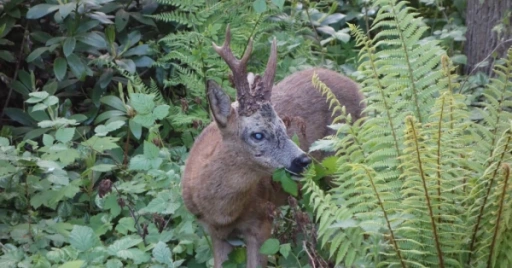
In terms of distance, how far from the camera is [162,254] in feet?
17.2

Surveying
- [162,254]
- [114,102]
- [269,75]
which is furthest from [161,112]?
[114,102]

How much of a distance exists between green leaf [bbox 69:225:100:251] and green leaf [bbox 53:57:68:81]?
207 cm

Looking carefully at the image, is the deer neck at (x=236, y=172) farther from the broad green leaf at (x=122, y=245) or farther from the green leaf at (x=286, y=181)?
the broad green leaf at (x=122, y=245)

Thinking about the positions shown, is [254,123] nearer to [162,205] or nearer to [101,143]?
[162,205]

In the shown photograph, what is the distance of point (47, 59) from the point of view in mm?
→ 7711

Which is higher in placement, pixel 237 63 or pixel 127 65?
pixel 237 63

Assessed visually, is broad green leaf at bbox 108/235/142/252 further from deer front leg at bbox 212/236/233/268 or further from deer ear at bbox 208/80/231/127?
deer ear at bbox 208/80/231/127

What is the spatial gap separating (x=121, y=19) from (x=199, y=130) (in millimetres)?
1500

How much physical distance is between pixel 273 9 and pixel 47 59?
1.87 m

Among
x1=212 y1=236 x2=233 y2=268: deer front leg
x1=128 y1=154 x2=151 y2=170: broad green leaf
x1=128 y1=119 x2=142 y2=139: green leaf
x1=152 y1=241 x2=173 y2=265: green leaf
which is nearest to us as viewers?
x1=152 y1=241 x2=173 y2=265: green leaf

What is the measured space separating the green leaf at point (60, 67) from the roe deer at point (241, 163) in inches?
71.8

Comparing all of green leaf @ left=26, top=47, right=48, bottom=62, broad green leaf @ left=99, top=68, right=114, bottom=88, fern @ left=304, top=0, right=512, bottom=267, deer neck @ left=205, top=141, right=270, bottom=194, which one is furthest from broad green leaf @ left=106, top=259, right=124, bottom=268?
green leaf @ left=26, top=47, right=48, bottom=62

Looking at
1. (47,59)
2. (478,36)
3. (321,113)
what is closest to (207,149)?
(321,113)

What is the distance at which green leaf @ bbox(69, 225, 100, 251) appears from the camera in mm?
5293
